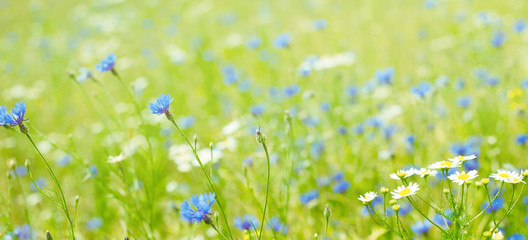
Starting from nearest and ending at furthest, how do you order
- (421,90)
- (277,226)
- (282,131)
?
(277,226), (421,90), (282,131)

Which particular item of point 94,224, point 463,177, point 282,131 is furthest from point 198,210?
point 282,131

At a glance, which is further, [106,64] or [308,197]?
[308,197]

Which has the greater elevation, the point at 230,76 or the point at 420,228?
the point at 230,76

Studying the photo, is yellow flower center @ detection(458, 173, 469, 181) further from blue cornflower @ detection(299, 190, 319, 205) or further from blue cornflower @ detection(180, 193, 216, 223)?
blue cornflower @ detection(299, 190, 319, 205)

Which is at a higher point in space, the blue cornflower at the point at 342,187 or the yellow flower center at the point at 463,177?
the blue cornflower at the point at 342,187

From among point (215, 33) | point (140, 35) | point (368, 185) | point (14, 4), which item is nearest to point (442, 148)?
point (368, 185)

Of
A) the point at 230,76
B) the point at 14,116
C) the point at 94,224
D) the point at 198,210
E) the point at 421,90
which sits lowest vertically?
the point at 198,210

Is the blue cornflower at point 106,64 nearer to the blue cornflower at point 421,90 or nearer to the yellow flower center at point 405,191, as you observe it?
the yellow flower center at point 405,191

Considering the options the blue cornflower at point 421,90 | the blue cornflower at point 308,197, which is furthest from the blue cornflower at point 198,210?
the blue cornflower at point 421,90

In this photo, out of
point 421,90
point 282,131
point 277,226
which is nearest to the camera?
point 277,226

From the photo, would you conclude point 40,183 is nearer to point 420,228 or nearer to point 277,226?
point 277,226

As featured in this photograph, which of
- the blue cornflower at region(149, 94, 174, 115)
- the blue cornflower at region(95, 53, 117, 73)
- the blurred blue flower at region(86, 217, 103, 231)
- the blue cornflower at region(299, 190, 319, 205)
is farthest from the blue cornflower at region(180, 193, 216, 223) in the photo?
the blurred blue flower at region(86, 217, 103, 231)
